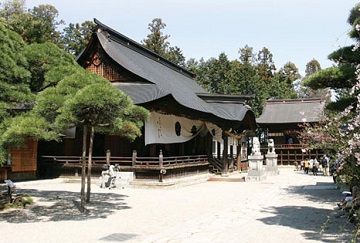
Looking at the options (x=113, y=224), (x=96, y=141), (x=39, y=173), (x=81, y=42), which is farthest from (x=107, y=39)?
(x=81, y=42)

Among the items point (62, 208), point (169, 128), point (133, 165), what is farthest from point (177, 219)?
point (169, 128)

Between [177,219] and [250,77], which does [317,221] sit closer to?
[177,219]

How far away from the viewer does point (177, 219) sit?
417 inches

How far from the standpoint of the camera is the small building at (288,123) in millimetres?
41562

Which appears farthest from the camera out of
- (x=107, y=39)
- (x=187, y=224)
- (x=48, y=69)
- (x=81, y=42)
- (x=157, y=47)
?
(x=157, y=47)

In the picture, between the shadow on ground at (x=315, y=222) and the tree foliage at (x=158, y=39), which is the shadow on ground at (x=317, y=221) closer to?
the shadow on ground at (x=315, y=222)

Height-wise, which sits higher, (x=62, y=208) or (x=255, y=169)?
(x=255, y=169)

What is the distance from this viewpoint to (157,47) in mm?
55312

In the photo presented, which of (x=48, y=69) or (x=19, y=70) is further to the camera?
(x=48, y=69)

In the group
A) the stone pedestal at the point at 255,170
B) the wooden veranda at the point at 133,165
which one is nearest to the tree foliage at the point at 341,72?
the wooden veranda at the point at 133,165

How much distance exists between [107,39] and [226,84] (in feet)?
113

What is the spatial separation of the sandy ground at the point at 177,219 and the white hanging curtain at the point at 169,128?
4624mm

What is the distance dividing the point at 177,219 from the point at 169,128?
38.9 ft

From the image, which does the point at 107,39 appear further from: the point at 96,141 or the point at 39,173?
the point at 39,173
